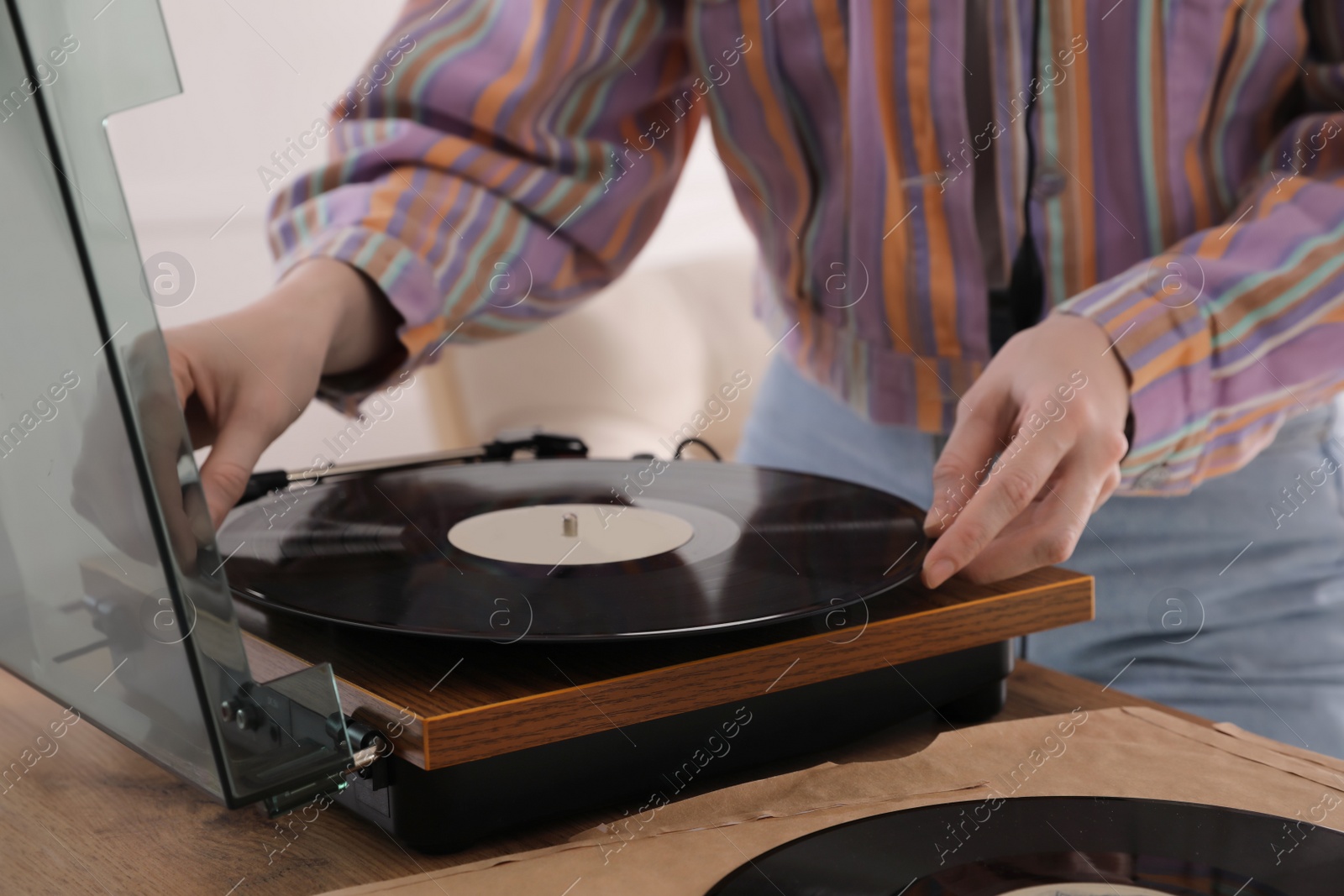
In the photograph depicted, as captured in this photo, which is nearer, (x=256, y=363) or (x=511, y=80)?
(x=256, y=363)

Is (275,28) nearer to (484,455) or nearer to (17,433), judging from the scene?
(484,455)

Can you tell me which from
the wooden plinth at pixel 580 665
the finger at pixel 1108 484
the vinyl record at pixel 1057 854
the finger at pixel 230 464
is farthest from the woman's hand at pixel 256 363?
the finger at pixel 1108 484

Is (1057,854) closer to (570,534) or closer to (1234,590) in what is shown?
(570,534)

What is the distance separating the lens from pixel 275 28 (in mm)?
2217

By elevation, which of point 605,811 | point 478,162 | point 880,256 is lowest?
point 605,811

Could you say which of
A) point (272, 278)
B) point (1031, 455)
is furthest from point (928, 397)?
point (272, 278)

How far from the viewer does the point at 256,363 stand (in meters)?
0.64

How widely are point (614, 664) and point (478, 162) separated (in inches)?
20.4

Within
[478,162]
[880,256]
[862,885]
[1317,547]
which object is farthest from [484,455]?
[1317,547]

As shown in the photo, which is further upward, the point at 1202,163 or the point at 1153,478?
the point at 1202,163

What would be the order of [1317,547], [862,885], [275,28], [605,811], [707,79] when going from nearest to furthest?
[862,885]
[605,811]
[1317,547]
[707,79]
[275,28]

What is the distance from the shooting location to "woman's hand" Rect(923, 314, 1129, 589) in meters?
0.55

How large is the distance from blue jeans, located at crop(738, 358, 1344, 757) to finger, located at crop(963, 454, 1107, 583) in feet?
0.95

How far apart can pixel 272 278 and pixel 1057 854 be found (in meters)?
2.15
